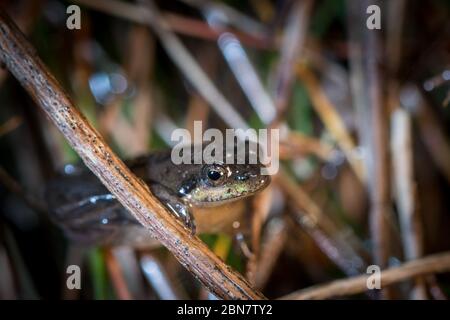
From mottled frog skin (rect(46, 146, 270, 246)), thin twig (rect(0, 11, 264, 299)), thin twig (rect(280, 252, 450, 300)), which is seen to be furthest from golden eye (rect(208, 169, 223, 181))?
thin twig (rect(280, 252, 450, 300))

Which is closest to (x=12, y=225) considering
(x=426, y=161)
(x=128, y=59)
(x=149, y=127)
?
(x=149, y=127)

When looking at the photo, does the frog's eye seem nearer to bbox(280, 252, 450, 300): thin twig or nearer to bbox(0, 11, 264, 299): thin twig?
bbox(0, 11, 264, 299): thin twig

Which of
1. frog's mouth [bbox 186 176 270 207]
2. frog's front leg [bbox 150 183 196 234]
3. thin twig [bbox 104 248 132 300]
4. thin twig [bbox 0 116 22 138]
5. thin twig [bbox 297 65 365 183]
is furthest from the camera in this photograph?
thin twig [bbox 297 65 365 183]

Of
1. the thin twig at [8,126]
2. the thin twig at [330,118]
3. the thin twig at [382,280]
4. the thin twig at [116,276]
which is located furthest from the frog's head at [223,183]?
the thin twig at [330,118]

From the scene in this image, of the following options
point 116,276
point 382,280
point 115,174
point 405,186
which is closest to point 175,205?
point 115,174

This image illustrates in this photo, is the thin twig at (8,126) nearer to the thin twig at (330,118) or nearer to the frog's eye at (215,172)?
the frog's eye at (215,172)

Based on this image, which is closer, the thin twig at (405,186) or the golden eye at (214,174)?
the golden eye at (214,174)
